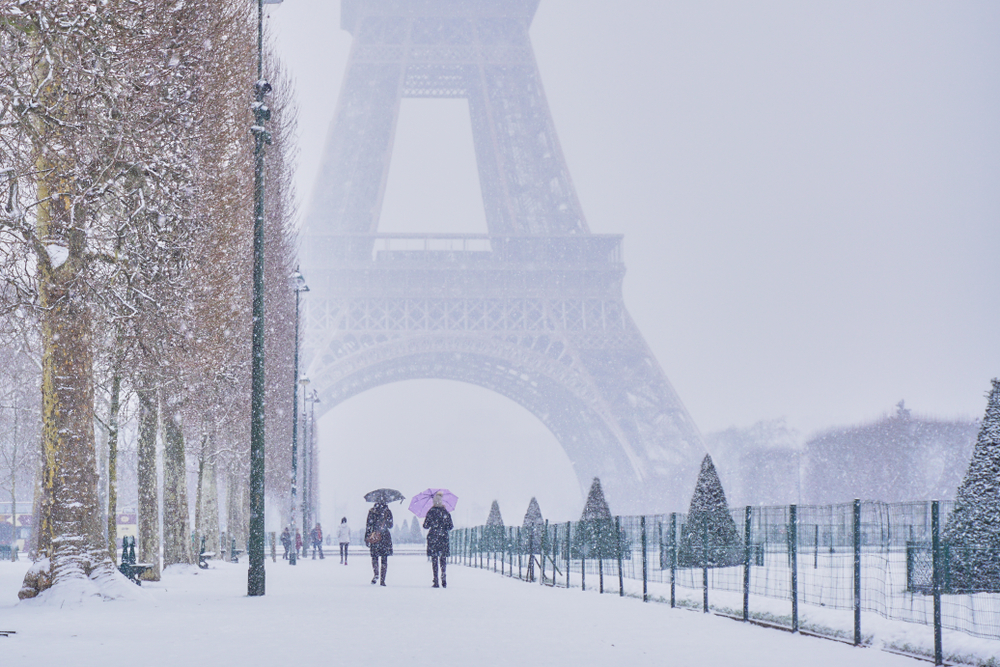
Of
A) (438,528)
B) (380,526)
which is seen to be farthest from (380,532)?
(438,528)

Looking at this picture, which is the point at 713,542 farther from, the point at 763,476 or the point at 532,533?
the point at 763,476

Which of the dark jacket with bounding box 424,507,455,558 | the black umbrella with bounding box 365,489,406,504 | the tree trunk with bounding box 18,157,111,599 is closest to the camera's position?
the tree trunk with bounding box 18,157,111,599

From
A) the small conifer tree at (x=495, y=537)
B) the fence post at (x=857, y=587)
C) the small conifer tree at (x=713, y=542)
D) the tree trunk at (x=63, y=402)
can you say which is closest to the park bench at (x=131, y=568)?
the tree trunk at (x=63, y=402)

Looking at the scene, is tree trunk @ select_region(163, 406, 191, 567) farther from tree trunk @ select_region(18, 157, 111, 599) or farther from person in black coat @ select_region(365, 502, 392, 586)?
tree trunk @ select_region(18, 157, 111, 599)

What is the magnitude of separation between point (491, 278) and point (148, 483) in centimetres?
5027

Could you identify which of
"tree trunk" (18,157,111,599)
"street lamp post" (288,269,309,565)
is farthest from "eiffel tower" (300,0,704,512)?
"tree trunk" (18,157,111,599)

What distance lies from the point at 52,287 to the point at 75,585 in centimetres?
381

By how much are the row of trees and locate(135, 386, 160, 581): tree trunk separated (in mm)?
43

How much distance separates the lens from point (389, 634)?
1171 centimetres

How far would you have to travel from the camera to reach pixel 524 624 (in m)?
13.3

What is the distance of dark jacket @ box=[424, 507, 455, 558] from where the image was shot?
2072cm

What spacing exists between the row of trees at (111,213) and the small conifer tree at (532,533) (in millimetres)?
8068

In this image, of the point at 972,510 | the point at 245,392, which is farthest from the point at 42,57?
the point at 245,392

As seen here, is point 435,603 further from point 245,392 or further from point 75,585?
point 245,392
